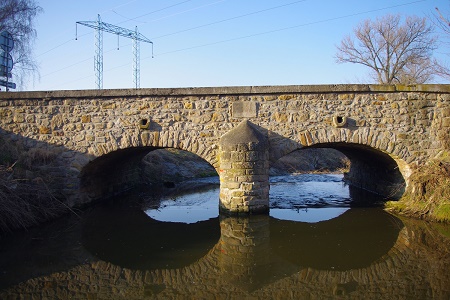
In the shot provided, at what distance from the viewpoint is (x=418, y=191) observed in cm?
798

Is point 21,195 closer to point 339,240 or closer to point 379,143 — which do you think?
point 339,240

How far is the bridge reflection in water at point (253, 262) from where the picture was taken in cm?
446

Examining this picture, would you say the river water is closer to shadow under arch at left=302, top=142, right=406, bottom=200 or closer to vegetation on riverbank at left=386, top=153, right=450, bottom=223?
vegetation on riverbank at left=386, top=153, right=450, bottom=223

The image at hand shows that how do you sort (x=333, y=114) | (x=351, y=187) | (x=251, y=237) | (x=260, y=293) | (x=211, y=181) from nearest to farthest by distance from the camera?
(x=260, y=293) < (x=251, y=237) < (x=333, y=114) < (x=351, y=187) < (x=211, y=181)

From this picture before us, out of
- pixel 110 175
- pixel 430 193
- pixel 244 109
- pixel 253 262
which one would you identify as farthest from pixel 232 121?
pixel 110 175

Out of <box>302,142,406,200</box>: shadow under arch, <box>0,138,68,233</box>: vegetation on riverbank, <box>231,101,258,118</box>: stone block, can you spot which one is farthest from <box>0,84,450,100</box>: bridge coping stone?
<box>0,138,68,233</box>: vegetation on riverbank

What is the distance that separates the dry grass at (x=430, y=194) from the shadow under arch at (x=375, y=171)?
63cm

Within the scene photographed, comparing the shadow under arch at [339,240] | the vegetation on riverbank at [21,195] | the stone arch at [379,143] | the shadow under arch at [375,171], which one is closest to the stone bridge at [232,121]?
the stone arch at [379,143]

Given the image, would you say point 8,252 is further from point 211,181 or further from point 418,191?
point 211,181

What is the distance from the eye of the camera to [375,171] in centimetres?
1135

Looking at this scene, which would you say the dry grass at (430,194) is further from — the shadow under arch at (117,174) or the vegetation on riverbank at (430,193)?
the shadow under arch at (117,174)

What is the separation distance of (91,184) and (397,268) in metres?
7.88

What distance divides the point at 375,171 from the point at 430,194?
356 centimetres

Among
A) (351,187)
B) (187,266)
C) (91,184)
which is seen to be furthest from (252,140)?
(351,187)
